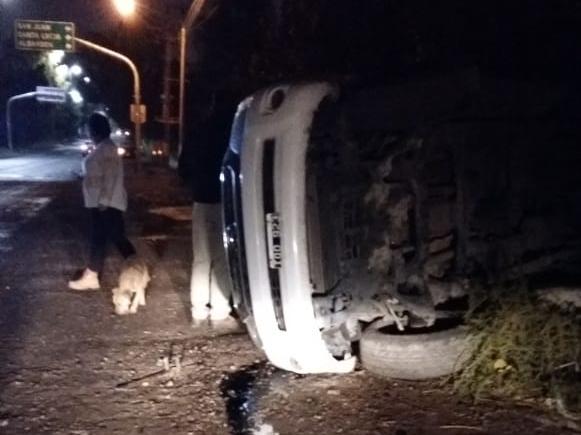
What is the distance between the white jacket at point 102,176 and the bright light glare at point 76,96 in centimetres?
7591

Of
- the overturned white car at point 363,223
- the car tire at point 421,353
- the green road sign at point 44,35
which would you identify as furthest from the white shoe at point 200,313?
the green road sign at point 44,35

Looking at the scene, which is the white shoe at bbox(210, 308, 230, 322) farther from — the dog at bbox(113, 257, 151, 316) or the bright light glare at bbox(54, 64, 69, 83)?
the bright light glare at bbox(54, 64, 69, 83)

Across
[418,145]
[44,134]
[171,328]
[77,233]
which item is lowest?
[44,134]

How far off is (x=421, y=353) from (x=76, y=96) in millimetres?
83705

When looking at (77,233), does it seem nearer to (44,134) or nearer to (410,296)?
(410,296)

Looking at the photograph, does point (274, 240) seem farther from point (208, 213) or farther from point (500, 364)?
point (208, 213)

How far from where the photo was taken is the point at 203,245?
7000 millimetres

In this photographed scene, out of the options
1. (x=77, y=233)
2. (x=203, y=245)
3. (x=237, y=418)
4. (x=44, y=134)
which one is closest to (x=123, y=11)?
(x=77, y=233)

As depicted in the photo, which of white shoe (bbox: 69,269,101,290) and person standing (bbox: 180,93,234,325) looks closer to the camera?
person standing (bbox: 180,93,234,325)

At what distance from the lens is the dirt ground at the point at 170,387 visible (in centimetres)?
484

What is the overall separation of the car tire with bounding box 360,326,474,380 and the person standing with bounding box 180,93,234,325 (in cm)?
186

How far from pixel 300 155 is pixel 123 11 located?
27.8 metres

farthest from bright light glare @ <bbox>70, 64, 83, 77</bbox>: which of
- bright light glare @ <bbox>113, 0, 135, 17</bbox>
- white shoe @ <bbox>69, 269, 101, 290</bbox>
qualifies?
white shoe @ <bbox>69, 269, 101, 290</bbox>

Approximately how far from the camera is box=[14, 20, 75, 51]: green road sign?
117 feet
